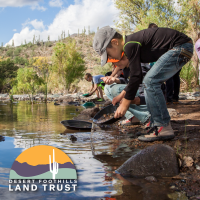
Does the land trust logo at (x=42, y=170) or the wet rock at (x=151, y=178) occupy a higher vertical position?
the land trust logo at (x=42, y=170)

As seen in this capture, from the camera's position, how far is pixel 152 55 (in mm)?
2734

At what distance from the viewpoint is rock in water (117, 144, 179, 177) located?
6.11 feet

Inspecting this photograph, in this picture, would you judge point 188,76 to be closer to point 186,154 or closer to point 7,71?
point 186,154

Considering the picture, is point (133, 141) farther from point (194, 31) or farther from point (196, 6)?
point (196, 6)

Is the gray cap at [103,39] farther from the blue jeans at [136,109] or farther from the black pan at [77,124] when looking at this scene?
the black pan at [77,124]

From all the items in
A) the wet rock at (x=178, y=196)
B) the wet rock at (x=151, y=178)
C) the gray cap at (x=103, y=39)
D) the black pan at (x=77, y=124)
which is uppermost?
the gray cap at (x=103, y=39)

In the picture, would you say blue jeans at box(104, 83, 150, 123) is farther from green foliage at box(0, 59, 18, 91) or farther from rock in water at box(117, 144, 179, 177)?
green foliage at box(0, 59, 18, 91)

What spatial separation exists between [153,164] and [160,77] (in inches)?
45.3

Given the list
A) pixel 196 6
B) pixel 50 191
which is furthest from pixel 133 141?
pixel 196 6

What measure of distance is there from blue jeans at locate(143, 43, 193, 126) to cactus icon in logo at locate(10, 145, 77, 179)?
4.38 ft

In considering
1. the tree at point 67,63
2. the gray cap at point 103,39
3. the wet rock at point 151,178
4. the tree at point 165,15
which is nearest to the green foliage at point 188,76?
the tree at point 165,15

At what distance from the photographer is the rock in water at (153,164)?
186cm

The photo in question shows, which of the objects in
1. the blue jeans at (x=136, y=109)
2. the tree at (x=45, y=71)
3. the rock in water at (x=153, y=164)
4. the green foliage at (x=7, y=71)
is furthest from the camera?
the green foliage at (x=7, y=71)

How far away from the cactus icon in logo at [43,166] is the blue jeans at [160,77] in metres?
1.34
